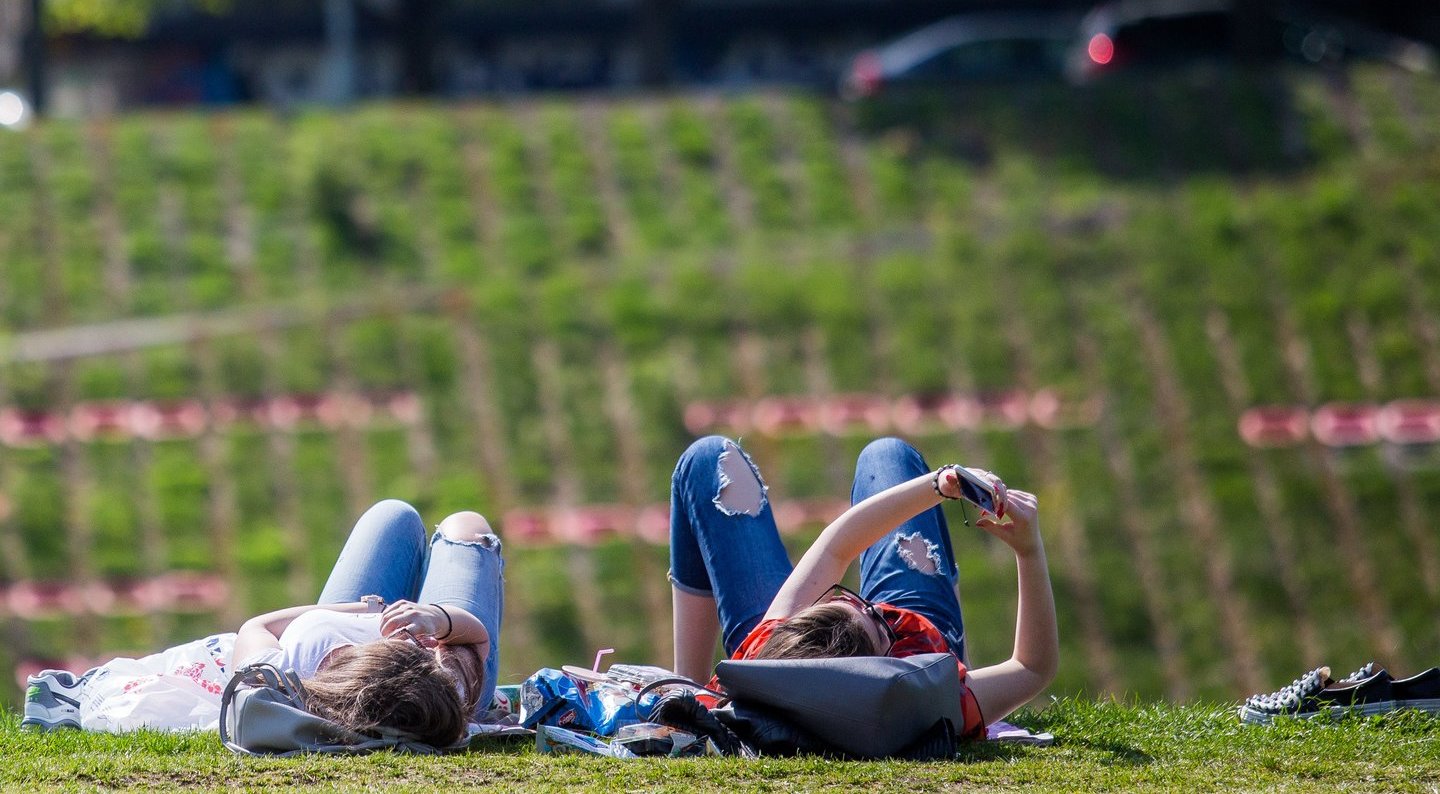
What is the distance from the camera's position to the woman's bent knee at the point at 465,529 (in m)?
4.65

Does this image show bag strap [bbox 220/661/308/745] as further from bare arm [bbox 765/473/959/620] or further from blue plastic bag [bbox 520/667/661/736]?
bare arm [bbox 765/473/959/620]

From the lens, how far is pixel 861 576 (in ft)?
15.4

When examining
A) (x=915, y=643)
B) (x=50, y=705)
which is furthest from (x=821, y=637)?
(x=50, y=705)

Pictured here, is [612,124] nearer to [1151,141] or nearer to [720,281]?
[720,281]

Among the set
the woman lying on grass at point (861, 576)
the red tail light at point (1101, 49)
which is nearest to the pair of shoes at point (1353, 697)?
the woman lying on grass at point (861, 576)

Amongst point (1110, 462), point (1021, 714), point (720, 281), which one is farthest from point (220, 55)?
point (1021, 714)

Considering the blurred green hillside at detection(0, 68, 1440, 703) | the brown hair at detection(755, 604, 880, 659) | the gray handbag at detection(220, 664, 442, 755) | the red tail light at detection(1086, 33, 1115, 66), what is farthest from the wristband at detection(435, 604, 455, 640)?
the red tail light at detection(1086, 33, 1115, 66)

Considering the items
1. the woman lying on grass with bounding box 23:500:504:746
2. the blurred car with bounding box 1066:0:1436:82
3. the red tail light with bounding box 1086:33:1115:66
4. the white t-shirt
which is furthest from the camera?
the red tail light with bounding box 1086:33:1115:66

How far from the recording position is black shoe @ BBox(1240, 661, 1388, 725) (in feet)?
15.0

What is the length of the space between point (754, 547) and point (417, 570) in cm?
101

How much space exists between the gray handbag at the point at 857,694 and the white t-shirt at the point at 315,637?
94 centimetres

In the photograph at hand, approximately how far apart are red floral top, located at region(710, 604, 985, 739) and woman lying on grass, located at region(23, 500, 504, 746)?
0.67 m

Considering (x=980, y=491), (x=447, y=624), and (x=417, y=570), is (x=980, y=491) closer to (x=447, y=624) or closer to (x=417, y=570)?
(x=447, y=624)

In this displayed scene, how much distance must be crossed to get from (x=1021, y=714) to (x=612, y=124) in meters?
11.2
